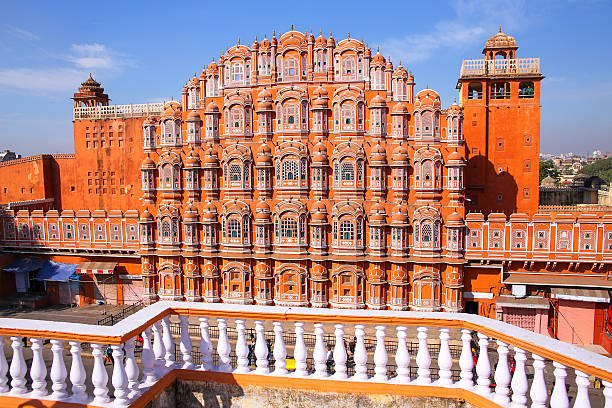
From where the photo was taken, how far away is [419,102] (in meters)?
24.9

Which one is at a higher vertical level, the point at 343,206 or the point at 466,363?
the point at 343,206

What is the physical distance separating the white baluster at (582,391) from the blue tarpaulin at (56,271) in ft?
98.5

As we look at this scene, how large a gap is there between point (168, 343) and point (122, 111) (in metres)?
33.6

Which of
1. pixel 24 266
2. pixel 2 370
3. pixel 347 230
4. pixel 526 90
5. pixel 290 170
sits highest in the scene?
pixel 526 90

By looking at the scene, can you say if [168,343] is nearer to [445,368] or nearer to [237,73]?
[445,368]

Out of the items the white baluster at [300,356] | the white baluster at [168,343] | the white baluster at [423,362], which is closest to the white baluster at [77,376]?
the white baluster at [168,343]

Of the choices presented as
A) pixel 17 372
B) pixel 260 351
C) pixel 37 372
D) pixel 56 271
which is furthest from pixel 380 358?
pixel 56 271

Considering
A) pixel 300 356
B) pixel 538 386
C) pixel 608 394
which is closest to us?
pixel 608 394

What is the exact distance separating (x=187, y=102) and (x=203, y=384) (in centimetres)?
2495

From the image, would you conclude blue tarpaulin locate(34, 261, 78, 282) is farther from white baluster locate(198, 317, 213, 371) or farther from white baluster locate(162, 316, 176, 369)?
white baluster locate(198, 317, 213, 371)

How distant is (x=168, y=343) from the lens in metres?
5.58

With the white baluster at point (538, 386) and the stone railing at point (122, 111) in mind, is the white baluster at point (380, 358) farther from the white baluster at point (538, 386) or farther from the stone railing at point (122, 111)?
the stone railing at point (122, 111)

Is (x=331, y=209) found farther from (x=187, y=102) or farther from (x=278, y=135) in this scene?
(x=187, y=102)

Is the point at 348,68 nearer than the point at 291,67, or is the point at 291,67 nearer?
the point at 348,68
